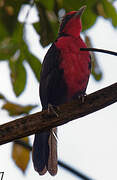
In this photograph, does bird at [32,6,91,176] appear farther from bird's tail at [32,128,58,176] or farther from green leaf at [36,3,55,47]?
green leaf at [36,3,55,47]

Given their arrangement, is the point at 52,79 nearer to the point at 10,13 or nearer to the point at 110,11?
the point at 110,11

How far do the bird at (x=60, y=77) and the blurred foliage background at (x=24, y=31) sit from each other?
333 mm

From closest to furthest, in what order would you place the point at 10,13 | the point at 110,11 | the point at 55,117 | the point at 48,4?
the point at 10,13 < the point at 48,4 < the point at 55,117 < the point at 110,11

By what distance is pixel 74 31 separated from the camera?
292 centimetres

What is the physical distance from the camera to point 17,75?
2.14 metres

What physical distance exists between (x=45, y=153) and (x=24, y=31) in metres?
→ 1.25

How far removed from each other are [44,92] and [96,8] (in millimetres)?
1077

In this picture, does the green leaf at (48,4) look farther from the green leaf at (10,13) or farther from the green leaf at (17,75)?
the green leaf at (17,75)

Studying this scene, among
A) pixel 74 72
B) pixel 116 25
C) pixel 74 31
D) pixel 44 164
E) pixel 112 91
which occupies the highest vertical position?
pixel 74 31

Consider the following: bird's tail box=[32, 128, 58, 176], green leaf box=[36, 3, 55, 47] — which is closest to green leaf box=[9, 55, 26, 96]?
green leaf box=[36, 3, 55, 47]

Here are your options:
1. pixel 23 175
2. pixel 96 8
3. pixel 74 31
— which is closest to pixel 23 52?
pixel 96 8

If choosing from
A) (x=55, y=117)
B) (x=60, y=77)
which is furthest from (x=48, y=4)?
(x=60, y=77)

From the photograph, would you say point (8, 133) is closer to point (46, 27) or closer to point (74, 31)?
point (46, 27)

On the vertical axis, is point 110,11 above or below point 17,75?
above
